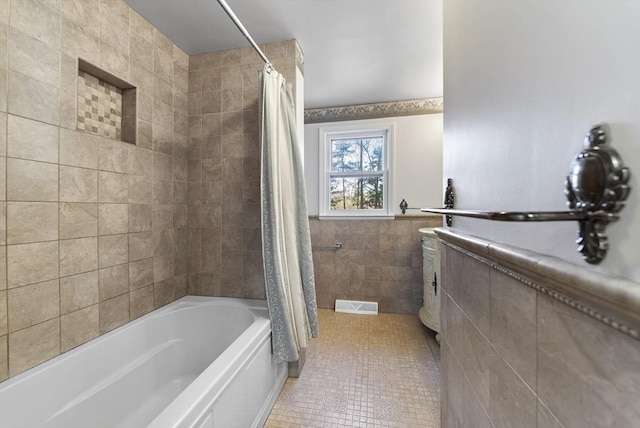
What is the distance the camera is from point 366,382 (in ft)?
5.60

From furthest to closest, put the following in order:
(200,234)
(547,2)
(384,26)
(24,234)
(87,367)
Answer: (200,234), (384,26), (87,367), (24,234), (547,2)

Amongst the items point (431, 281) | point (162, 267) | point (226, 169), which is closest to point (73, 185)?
point (162, 267)

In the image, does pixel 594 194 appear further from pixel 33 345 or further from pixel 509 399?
pixel 33 345

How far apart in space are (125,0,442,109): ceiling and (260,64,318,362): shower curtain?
1.28 feet

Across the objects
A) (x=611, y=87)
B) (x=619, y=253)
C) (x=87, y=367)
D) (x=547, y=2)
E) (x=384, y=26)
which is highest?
(x=384, y=26)

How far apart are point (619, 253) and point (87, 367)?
1.95m

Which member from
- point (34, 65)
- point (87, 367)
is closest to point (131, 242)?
point (87, 367)

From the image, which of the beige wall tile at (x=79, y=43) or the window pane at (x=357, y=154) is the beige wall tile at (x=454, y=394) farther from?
the window pane at (x=357, y=154)

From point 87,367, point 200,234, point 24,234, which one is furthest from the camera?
point 200,234

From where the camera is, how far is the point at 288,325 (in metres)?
1.53

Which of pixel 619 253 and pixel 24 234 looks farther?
pixel 24 234

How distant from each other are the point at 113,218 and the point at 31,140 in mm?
506

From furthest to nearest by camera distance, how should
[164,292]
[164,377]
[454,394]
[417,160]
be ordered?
1. [417,160]
2. [164,292]
3. [164,377]
4. [454,394]

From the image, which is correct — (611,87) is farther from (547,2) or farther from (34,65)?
(34,65)
